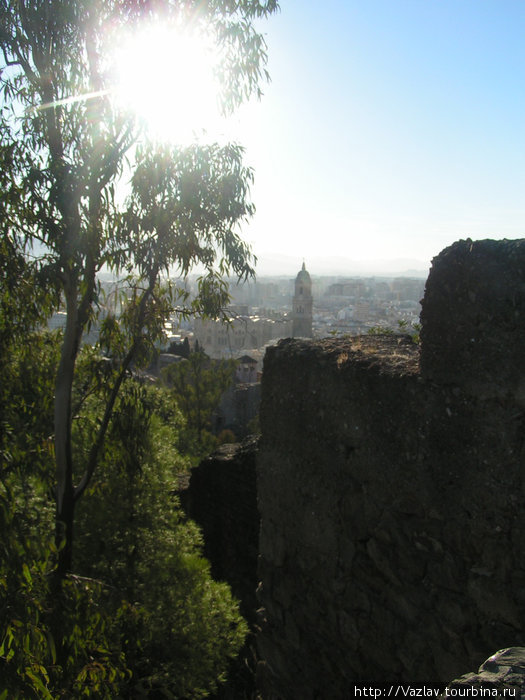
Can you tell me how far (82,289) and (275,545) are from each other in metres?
2.77

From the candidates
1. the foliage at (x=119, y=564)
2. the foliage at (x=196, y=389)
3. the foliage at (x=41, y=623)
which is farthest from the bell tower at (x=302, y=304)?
the foliage at (x=41, y=623)

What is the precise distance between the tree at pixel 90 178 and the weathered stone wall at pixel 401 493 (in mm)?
1695

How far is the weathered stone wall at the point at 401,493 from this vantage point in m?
2.77

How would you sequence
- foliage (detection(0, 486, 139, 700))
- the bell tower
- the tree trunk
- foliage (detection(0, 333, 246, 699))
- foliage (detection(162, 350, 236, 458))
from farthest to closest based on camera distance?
the bell tower
foliage (detection(162, 350, 236, 458))
the tree trunk
foliage (detection(0, 333, 246, 699))
foliage (detection(0, 486, 139, 700))

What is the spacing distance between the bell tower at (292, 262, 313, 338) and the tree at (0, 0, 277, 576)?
67373mm

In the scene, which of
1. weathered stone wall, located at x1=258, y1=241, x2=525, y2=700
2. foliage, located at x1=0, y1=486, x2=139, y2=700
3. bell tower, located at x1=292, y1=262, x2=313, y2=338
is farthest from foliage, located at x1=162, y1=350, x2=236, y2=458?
bell tower, located at x1=292, y1=262, x2=313, y2=338

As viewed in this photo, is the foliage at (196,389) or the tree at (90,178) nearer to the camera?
the tree at (90,178)

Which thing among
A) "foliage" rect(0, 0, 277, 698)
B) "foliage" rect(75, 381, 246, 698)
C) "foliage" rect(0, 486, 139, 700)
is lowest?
"foliage" rect(75, 381, 246, 698)

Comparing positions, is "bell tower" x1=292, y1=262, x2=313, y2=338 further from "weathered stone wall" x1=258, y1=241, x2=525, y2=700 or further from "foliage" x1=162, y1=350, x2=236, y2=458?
"weathered stone wall" x1=258, y1=241, x2=525, y2=700

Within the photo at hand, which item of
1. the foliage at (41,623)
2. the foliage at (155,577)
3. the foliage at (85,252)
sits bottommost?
the foliage at (155,577)

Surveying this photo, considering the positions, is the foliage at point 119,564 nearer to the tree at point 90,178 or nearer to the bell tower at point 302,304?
the tree at point 90,178

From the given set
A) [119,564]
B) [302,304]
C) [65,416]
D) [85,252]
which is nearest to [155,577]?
[119,564]

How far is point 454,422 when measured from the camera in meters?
2.95

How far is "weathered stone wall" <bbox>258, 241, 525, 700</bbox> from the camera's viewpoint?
2766 mm
